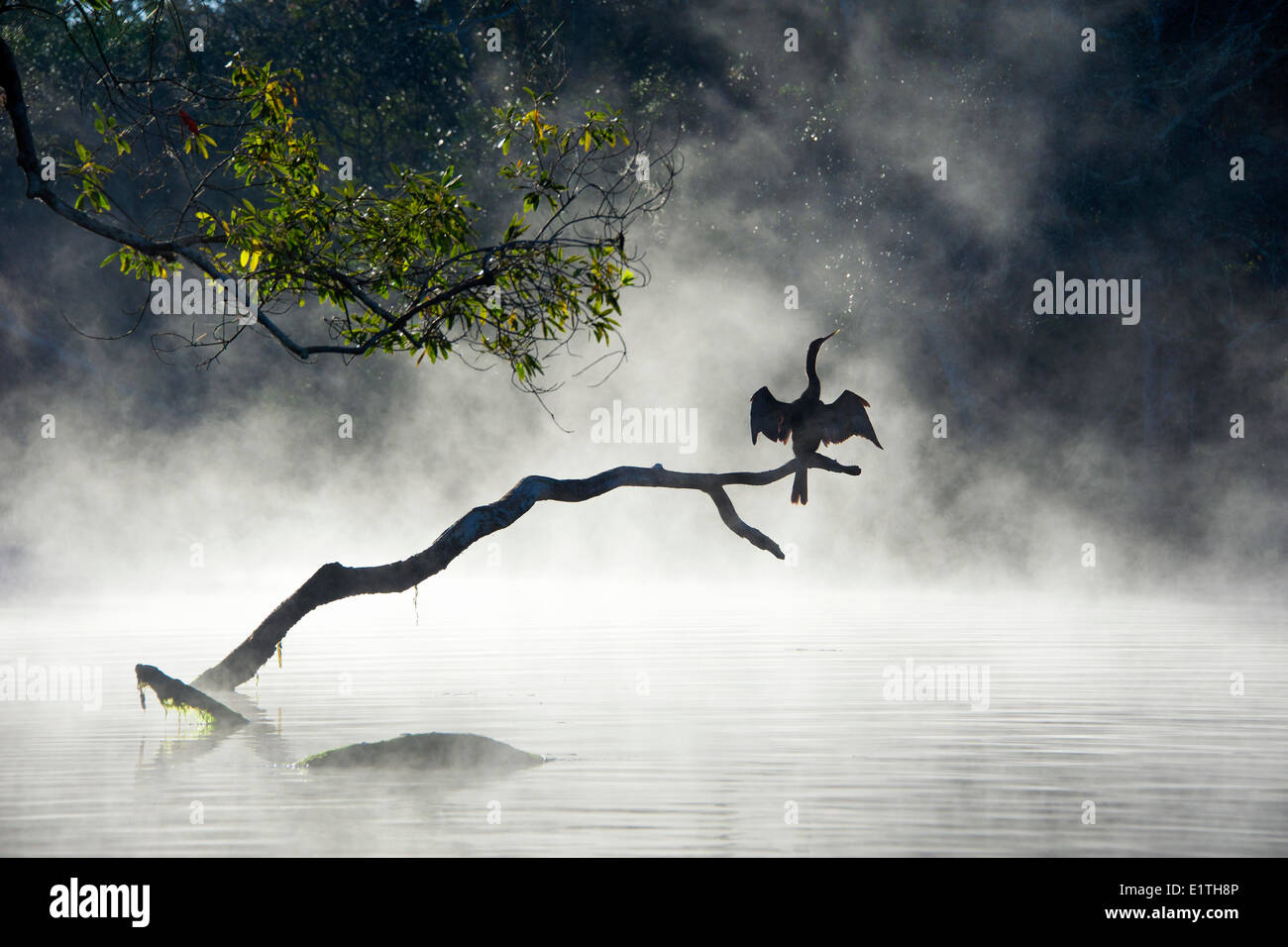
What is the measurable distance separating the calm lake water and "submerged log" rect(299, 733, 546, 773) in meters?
0.20

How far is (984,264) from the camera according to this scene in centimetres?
3136

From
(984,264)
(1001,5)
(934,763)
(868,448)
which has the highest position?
(1001,5)

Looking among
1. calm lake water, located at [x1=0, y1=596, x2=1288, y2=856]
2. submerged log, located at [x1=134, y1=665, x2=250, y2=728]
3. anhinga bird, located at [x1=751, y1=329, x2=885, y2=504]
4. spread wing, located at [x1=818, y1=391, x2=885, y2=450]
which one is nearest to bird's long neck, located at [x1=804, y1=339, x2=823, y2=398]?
anhinga bird, located at [x1=751, y1=329, x2=885, y2=504]

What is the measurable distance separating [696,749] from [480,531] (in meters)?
2.68

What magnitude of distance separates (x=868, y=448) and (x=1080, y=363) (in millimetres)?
5493

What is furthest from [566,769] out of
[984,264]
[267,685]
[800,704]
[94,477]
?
[94,477]

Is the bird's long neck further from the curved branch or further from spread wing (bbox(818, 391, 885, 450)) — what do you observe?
the curved branch

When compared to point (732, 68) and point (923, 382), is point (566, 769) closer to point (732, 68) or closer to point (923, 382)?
point (923, 382)

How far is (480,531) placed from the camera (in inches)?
478

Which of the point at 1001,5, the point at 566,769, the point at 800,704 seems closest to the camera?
the point at 566,769

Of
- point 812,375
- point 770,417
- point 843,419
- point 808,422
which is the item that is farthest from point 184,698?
point 812,375

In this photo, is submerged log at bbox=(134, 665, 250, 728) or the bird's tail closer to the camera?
submerged log at bbox=(134, 665, 250, 728)

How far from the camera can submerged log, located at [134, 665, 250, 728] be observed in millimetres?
11914

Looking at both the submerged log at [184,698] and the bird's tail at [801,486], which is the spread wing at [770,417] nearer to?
the bird's tail at [801,486]
